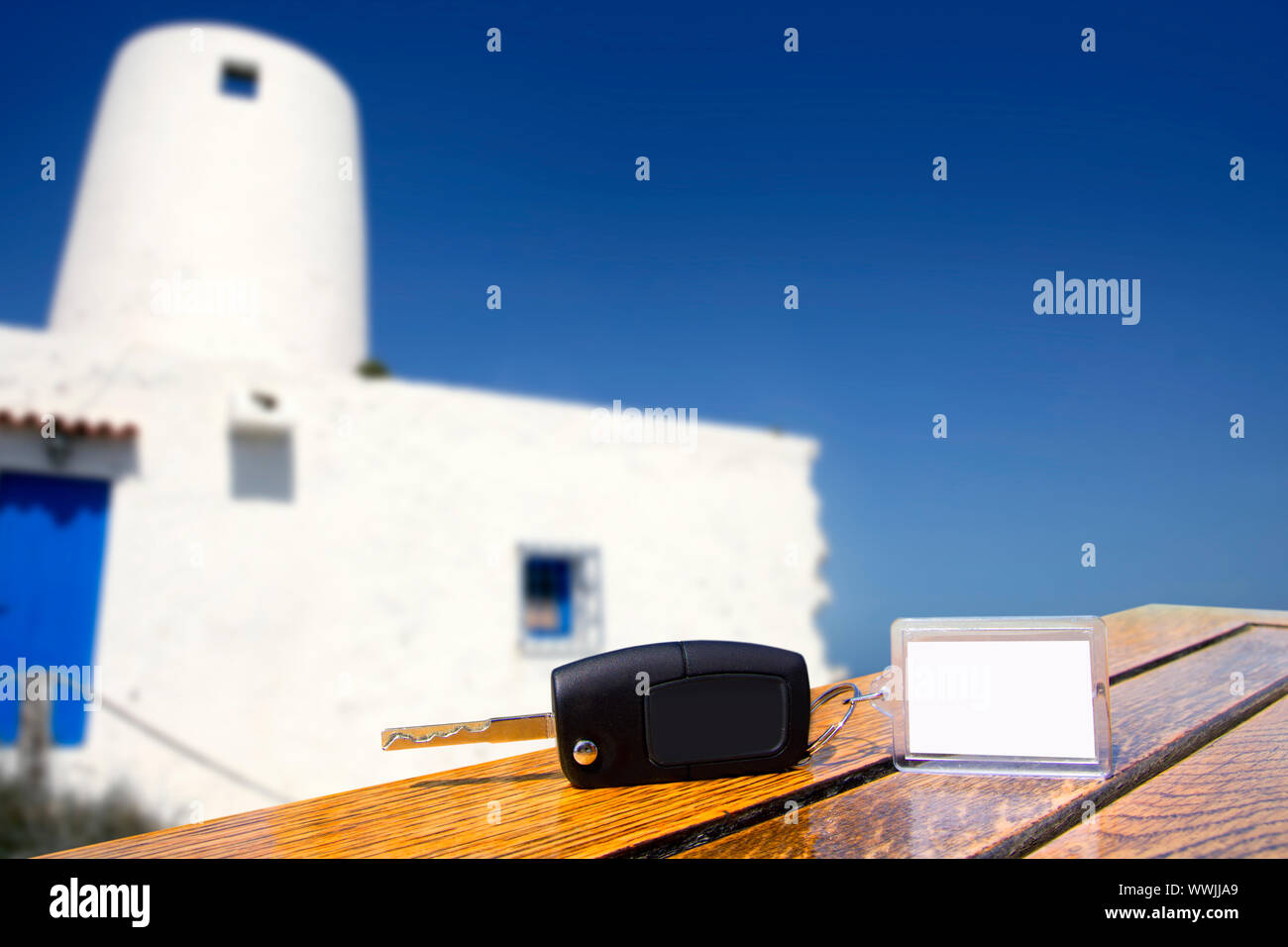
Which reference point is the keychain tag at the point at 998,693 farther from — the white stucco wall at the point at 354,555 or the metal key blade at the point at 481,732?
the white stucco wall at the point at 354,555

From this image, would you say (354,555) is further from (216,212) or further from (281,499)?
(216,212)

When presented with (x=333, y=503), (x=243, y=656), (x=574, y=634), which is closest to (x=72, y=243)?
(x=333, y=503)

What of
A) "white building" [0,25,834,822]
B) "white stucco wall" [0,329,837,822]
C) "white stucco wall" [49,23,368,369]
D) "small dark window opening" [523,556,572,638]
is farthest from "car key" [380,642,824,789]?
"white stucco wall" [49,23,368,369]

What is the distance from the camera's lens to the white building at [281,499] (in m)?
4.67

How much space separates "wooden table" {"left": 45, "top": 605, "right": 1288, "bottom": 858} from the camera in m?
0.45

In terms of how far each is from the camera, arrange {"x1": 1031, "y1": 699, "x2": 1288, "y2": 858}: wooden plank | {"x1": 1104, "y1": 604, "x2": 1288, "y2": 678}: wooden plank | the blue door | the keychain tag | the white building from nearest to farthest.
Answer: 1. {"x1": 1031, "y1": 699, "x2": 1288, "y2": 858}: wooden plank
2. the keychain tag
3. {"x1": 1104, "y1": 604, "x2": 1288, "y2": 678}: wooden plank
4. the blue door
5. the white building

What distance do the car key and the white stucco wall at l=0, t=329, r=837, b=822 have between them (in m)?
4.80

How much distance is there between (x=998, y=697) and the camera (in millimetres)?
613

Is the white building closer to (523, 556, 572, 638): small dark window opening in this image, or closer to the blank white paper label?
(523, 556, 572, 638): small dark window opening

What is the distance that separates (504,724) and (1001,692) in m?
0.35

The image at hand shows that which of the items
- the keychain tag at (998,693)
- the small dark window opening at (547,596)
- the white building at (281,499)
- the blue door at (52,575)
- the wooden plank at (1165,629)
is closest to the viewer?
the keychain tag at (998,693)

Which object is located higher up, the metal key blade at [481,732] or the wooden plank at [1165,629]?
the metal key blade at [481,732]

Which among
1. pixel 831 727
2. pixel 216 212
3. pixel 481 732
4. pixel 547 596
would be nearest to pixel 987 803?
pixel 831 727

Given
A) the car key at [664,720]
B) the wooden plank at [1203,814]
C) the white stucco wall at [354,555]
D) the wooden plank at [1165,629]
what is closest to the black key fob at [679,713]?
the car key at [664,720]
